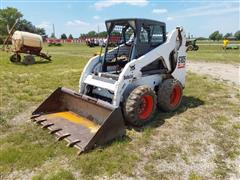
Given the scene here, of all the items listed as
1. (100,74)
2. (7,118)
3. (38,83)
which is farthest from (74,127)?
(38,83)

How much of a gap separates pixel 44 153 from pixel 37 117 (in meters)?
1.54

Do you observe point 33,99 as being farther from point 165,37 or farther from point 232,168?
point 232,168

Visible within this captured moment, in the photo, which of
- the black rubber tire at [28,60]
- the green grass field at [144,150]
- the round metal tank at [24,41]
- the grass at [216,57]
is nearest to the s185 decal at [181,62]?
the green grass field at [144,150]

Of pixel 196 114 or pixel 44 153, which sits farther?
pixel 196 114

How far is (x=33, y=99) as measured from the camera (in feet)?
24.8

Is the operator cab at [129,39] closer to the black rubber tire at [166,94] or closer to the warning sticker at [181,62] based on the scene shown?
the warning sticker at [181,62]

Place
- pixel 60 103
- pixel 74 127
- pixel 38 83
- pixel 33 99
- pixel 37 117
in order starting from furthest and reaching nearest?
1. pixel 38 83
2. pixel 33 99
3. pixel 60 103
4. pixel 37 117
5. pixel 74 127

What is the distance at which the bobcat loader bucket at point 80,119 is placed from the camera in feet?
14.6

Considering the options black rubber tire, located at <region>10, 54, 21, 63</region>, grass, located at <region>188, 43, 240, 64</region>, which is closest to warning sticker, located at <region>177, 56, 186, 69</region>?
grass, located at <region>188, 43, 240, 64</region>

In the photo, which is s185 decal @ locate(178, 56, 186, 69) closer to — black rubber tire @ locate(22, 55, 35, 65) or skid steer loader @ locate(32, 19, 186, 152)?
skid steer loader @ locate(32, 19, 186, 152)

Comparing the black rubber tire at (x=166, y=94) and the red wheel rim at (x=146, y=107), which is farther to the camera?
the black rubber tire at (x=166, y=94)

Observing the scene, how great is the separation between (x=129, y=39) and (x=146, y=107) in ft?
6.11

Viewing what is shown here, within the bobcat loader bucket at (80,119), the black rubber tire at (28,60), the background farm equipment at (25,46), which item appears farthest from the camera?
the background farm equipment at (25,46)

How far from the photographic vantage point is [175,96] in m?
6.55
